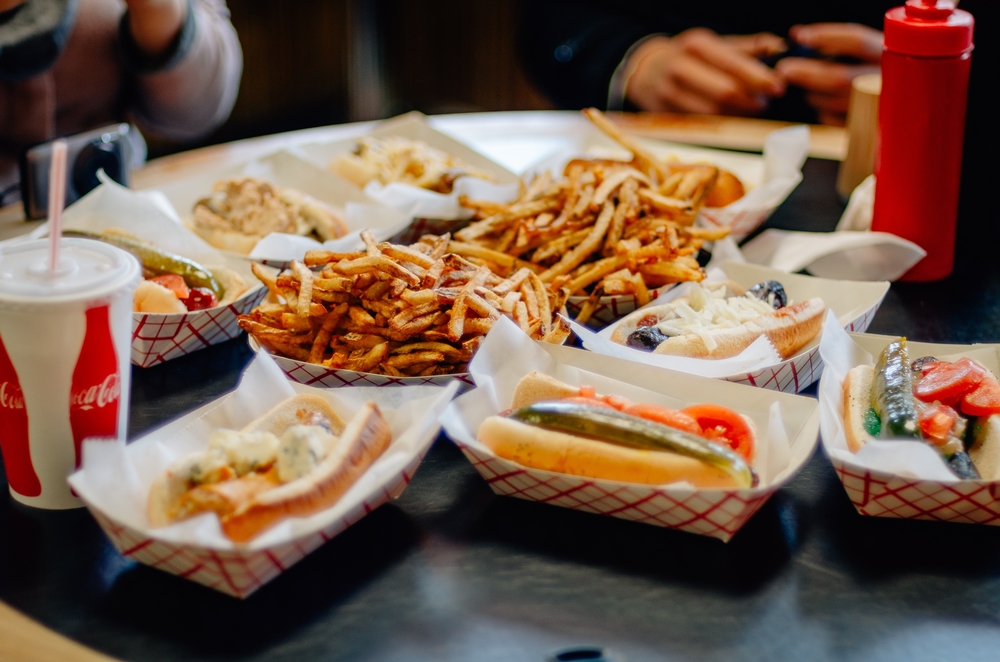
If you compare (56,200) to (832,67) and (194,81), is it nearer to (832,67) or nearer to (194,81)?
(194,81)

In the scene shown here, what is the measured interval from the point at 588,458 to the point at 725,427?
0.28m

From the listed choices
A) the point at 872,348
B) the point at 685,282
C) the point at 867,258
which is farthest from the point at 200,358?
the point at 867,258

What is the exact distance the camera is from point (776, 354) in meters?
1.93

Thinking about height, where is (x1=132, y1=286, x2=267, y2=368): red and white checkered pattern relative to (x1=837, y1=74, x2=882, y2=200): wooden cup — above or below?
below

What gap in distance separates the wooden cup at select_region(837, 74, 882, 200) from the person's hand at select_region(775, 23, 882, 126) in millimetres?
1132

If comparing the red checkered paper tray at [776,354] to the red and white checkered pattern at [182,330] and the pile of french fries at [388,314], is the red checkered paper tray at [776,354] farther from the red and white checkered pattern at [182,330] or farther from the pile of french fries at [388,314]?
the red and white checkered pattern at [182,330]

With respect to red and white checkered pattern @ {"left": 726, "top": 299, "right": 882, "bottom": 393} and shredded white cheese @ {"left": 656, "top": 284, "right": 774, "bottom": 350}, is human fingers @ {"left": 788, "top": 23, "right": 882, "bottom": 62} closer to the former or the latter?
shredded white cheese @ {"left": 656, "top": 284, "right": 774, "bottom": 350}

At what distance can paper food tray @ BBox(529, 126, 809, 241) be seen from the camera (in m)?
2.79

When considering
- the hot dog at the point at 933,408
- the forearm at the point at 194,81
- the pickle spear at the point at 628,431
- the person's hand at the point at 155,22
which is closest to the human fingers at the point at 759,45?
the forearm at the point at 194,81

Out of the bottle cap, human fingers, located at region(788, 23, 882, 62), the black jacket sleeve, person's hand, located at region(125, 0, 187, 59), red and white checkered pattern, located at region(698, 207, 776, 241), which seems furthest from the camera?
the black jacket sleeve

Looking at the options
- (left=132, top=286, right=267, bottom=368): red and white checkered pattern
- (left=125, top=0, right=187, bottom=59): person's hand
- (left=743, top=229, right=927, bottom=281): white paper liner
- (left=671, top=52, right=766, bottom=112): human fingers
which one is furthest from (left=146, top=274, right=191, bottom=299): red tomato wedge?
(left=671, top=52, right=766, bottom=112): human fingers

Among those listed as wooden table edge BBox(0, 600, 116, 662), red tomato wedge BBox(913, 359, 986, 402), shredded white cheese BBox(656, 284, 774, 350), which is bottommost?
wooden table edge BBox(0, 600, 116, 662)

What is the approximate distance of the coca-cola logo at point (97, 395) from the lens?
1466 mm

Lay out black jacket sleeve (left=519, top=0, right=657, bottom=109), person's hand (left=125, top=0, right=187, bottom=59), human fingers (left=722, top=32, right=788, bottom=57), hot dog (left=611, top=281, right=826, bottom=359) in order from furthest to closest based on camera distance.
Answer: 1. black jacket sleeve (left=519, top=0, right=657, bottom=109)
2. human fingers (left=722, top=32, right=788, bottom=57)
3. person's hand (left=125, top=0, right=187, bottom=59)
4. hot dog (left=611, top=281, right=826, bottom=359)
